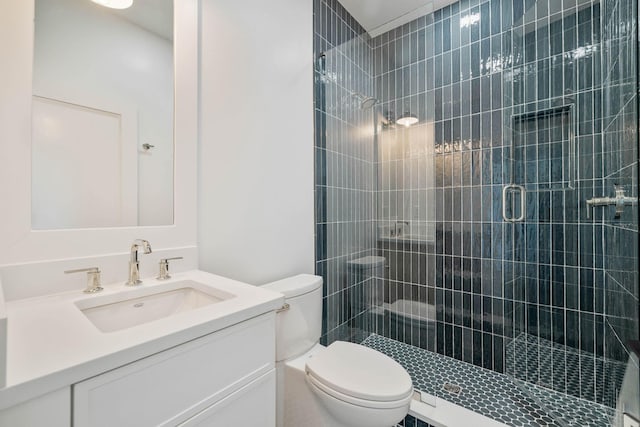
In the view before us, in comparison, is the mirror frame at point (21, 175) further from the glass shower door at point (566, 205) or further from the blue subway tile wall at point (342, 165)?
the glass shower door at point (566, 205)

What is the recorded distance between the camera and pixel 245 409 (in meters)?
0.80

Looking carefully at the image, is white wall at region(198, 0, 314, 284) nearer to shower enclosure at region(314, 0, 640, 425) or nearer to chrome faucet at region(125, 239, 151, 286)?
shower enclosure at region(314, 0, 640, 425)

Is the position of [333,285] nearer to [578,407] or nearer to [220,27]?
[578,407]

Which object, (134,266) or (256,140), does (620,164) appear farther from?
(134,266)

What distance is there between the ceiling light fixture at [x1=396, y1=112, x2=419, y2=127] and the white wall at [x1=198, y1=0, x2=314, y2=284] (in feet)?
2.35

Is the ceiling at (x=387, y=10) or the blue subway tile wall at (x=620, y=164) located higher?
the ceiling at (x=387, y=10)

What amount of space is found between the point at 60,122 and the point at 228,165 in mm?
594

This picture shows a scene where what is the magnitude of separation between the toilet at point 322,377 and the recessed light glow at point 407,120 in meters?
1.34

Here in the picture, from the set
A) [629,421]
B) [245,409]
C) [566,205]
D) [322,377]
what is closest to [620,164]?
[566,205]

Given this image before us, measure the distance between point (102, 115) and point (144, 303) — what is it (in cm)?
71

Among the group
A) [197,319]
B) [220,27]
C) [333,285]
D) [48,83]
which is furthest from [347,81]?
[197,319]

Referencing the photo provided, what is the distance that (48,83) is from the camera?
908 mm

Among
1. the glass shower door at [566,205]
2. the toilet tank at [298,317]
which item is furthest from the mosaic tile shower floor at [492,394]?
the toilet tank at [298,317]

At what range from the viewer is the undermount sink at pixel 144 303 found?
2.87 feet
